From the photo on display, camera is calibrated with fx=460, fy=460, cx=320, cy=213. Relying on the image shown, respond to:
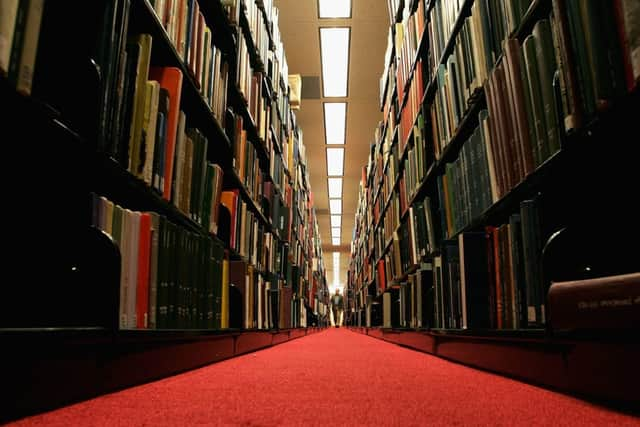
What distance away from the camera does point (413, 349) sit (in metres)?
2.68

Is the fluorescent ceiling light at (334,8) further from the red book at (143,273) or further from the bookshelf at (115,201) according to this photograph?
the red book at (143,273)

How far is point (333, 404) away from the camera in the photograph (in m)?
0.79

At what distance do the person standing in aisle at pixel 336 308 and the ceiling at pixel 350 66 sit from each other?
9.32 meters

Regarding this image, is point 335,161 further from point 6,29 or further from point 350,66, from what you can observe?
point 6,29

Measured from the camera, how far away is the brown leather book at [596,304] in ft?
2.24

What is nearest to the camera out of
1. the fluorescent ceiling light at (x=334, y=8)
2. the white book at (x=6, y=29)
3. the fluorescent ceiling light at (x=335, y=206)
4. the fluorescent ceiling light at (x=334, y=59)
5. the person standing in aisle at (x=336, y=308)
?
the white book at (x=6, y=29)

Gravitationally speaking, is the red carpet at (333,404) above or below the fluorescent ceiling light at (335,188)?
below

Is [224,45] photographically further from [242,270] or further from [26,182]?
[26,182]

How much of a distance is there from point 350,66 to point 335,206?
5912 mm

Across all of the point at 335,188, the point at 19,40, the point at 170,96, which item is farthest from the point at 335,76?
the point at 19,40

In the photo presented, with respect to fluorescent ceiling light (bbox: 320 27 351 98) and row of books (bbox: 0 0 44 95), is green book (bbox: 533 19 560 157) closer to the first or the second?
row of books (bbox: 0 0 44 95)

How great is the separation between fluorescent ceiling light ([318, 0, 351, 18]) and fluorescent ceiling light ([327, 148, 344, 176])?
3196mm

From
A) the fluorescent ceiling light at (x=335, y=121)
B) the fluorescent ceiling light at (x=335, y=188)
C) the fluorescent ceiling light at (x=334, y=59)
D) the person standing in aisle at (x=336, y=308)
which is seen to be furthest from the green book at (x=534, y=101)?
the person standing in aisle at (x=336, y=308)

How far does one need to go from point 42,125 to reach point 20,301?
31 cm
